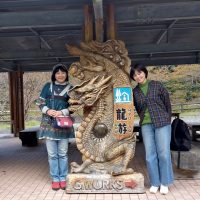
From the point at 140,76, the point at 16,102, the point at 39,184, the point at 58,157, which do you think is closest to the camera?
the point at 140,76

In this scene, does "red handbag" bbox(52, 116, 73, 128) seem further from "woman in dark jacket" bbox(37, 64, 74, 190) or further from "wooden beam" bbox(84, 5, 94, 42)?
"wooden beam" bbox(84, 5, 94, 42)

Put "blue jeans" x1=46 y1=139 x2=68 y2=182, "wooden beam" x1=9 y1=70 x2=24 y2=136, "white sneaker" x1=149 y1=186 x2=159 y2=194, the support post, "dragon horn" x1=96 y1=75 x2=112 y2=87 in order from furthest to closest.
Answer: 1. "wooden beam" x1=9 y1=70 x2=24 y2=136
2. the support post
3. "blue jeans" x1=46 y1=139 x2=68 y2=182
4. "dragon horn" x1=96 y1=75 x2=112 y2=87
5. "white sneaker" x1=149 y1=186 x2=159 y2=194

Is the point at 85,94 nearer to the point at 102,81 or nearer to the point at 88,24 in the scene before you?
the point at 102,81

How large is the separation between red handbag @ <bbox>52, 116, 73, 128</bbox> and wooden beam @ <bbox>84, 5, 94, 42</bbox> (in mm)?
1311

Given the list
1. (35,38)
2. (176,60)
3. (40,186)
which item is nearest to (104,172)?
(40,186)

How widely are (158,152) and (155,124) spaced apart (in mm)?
425

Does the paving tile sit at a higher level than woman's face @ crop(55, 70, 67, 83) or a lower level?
lower

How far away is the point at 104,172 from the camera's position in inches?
225

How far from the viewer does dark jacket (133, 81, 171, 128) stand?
17.6 ft

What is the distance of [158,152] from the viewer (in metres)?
5.48

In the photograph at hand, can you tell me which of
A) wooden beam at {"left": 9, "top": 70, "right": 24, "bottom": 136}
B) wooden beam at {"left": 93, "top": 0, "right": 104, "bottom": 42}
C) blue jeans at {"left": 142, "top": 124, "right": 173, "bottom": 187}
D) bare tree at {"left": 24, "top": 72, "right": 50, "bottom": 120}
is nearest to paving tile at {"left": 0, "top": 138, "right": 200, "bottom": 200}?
blue jeans at {"left": 142, "top": 124, "right": 173, "bottom": 187}

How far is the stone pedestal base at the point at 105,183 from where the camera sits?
5.56m

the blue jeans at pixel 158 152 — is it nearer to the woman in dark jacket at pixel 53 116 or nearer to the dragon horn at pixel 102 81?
the dragon horn at pixel 102 81

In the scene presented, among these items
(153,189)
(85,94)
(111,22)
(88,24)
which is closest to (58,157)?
(85,94)
